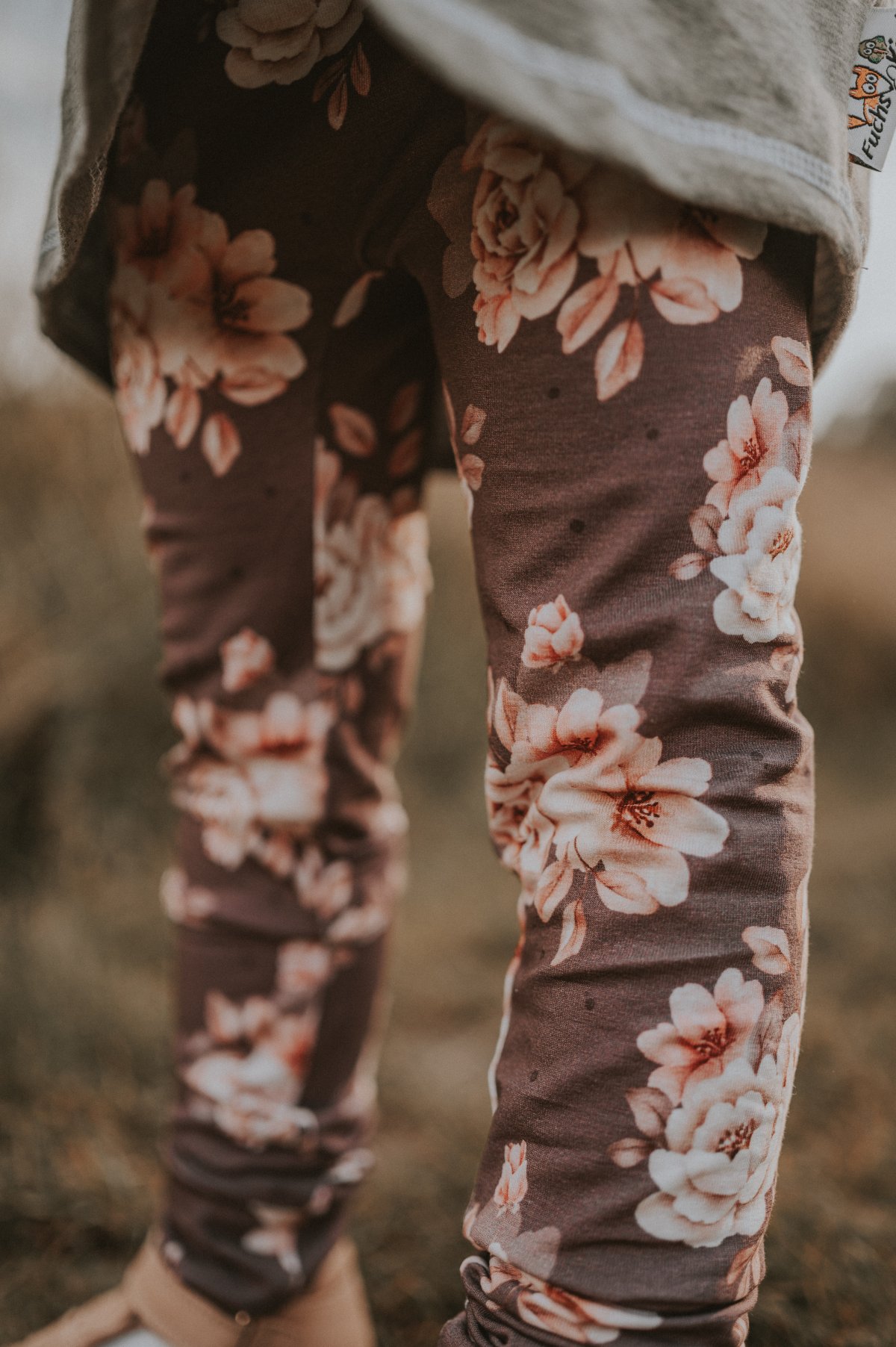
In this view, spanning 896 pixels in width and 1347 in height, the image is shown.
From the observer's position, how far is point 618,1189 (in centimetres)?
42

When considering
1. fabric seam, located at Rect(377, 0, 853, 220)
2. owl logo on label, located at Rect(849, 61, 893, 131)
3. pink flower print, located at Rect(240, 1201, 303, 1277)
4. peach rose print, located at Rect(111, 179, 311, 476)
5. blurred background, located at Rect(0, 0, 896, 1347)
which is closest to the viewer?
fabric seam, located at Rect(377, 0, 853, 220)

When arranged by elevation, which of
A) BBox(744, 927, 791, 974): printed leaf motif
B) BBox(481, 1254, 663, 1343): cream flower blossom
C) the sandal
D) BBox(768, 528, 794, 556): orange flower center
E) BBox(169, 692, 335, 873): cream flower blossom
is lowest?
the sandal

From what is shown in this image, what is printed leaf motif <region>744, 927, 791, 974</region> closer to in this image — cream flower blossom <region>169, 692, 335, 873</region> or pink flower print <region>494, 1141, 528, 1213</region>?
pink flower print <region>494, 1141, 528, 1213</region>

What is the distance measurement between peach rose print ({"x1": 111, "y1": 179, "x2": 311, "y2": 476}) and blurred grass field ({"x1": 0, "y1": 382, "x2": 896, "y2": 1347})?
73 cm

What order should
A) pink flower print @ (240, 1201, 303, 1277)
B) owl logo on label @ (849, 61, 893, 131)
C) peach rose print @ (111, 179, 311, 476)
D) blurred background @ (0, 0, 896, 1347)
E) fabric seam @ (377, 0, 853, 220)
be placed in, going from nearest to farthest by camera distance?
fabric seam @ (377, 0, 853, 220)
owl logo on label @ (849, 61, 893, 131)
peach rose print @ (111, 179, 311, 476)
pink flower print @ (240, 1201, 303, 1277)
blurred background @ (0, 0, 896, 1347)

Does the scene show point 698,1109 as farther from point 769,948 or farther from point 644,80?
point 644,80

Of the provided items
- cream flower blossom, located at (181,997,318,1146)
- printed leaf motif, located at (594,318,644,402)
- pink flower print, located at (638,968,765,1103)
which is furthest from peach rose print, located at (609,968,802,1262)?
cream flower blossom, located at (181,997,318,1146)

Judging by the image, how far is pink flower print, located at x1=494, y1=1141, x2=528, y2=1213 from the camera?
0.44 m

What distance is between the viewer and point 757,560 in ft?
1.41

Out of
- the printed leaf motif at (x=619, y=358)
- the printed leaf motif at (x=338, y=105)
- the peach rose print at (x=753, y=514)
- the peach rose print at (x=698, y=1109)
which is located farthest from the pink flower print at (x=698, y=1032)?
the printed leaf motif at (x=338, y=105)

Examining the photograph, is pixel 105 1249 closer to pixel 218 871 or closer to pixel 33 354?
pixel 218 871

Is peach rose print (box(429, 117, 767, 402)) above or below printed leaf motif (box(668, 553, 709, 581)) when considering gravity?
above

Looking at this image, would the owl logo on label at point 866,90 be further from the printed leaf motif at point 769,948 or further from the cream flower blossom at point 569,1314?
the cream flower blossom at point 569,1314

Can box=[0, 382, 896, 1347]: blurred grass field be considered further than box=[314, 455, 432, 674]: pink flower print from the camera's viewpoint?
Yes
